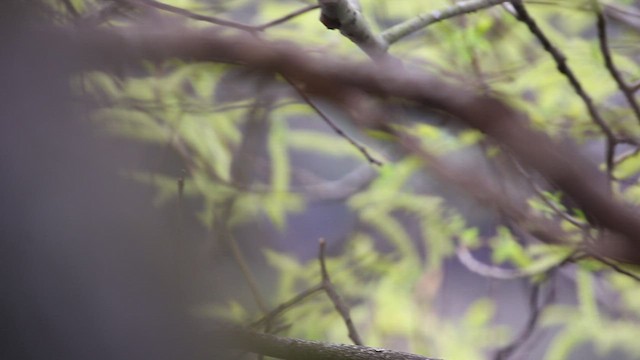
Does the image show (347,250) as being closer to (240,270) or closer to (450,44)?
(450,44)

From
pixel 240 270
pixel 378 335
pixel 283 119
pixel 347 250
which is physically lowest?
pixel 378 335

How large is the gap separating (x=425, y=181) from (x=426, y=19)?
0.22 meters

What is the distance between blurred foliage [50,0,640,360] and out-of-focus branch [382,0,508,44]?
0.40ft

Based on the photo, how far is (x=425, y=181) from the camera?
75 centimetres

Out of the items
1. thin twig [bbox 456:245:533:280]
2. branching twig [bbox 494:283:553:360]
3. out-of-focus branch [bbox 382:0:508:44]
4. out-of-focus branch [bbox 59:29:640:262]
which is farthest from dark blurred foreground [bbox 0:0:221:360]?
thin twig [bbox 456:245:533:280]

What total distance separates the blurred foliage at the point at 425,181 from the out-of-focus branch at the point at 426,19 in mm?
123

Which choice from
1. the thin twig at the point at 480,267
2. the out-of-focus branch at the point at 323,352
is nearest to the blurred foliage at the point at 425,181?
the thin twig at the point at 480,267

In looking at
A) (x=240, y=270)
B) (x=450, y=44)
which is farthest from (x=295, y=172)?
(x=240, y=270)

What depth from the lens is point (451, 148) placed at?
0.74m

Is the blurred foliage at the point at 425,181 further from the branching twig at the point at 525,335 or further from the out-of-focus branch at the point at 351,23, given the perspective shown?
the out-of-focus branch at the point at 351,23

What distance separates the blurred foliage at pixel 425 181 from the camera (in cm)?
83

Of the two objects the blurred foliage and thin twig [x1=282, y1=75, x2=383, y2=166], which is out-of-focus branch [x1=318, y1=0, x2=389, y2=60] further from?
the blurred foliage

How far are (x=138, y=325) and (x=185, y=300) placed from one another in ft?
0.04

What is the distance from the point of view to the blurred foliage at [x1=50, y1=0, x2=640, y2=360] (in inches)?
32.9
